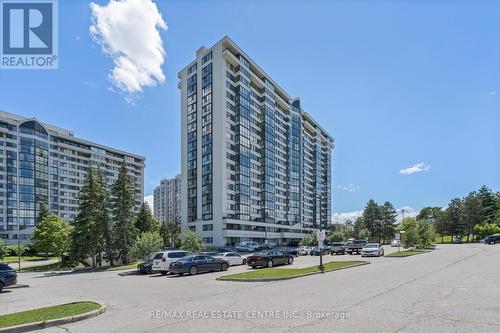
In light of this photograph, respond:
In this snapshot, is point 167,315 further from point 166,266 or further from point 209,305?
point 166,266

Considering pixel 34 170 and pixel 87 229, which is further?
pixel 34 170

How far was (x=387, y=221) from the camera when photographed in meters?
117

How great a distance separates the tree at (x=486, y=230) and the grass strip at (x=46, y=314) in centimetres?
10700

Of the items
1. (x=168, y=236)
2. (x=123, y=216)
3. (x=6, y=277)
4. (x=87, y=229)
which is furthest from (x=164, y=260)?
(x=168, y=236)

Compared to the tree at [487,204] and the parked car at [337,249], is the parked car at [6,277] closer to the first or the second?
the parked car at [337,249]

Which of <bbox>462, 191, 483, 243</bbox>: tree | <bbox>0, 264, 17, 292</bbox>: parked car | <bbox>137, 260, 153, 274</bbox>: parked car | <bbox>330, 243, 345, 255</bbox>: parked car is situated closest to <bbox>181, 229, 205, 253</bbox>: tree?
<bbox>137, 260, 153, 274</bbox>: parked car

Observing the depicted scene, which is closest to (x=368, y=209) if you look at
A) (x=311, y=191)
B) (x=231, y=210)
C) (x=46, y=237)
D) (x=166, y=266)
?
(x=311, y=191)

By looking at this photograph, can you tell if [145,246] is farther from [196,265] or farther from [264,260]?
[264,260]

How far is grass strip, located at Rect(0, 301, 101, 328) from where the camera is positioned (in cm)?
1007

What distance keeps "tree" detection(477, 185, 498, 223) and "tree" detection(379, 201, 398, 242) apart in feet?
80.4

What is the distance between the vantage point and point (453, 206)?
112875 millimetres

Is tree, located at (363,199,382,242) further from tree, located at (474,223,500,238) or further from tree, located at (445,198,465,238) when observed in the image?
tree, located at (474,223,500,238)

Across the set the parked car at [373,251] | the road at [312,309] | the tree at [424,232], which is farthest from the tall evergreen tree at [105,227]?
the tree at [424,232]

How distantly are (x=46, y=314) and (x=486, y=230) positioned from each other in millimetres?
109723
